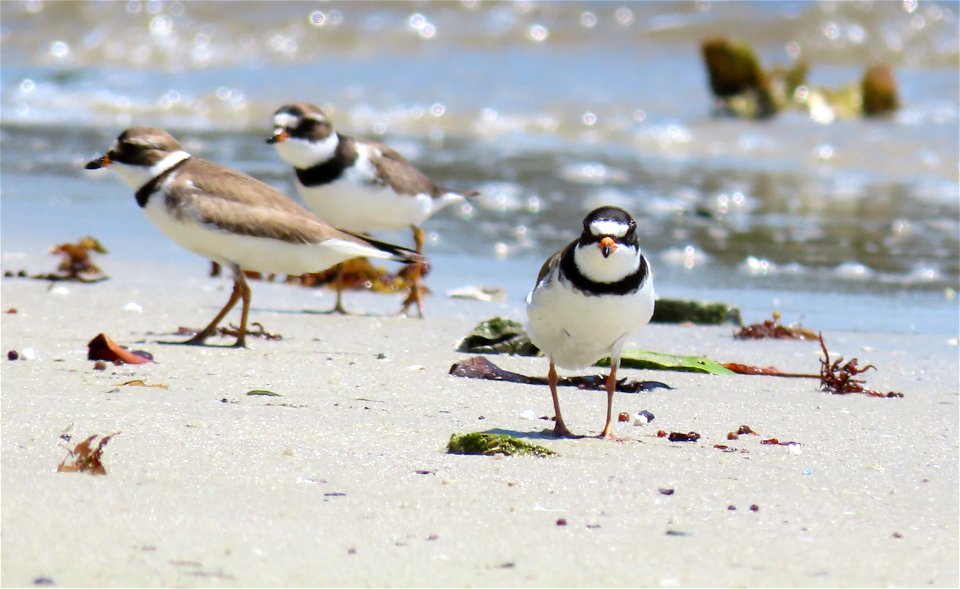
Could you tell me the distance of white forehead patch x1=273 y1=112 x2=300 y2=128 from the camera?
7.07 meters

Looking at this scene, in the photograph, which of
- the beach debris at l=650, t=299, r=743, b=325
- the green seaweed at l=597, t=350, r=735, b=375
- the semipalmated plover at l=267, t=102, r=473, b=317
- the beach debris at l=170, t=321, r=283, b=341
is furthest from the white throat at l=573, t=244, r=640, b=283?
the semipalmated plover at l=267, t=102, r=473, b=317

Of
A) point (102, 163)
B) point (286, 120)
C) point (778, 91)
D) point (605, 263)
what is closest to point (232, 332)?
point (102, 163)

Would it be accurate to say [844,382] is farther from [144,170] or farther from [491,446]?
[144,170]

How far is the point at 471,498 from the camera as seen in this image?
3.54m

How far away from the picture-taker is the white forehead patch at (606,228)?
4.01 metres

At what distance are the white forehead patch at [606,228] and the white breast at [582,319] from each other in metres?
0.22

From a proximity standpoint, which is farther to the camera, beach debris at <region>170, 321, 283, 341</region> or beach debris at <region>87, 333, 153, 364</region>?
beach debris at <region>170, 321, 283, 341</region>

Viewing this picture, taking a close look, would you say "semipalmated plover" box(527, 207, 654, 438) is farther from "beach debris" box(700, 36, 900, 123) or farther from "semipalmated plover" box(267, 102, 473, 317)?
"beach debris" box(700, 36, 900, 123)

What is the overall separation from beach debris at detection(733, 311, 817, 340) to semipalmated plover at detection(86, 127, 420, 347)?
1.70 m

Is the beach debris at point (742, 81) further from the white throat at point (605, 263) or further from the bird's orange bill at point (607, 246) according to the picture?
the bird's orange bill at point (607, 246)

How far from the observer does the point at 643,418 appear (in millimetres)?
4641

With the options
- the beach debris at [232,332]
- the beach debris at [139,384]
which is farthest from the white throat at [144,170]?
the beach debris at [139,384]

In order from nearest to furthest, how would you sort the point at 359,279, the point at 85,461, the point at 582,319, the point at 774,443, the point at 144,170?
the point at 85,461 → the point at 582,319 → the point at 774,443 → the point at 144,170 → the point at 359,279

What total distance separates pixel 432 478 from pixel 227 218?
7.92 ft
